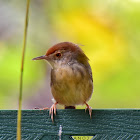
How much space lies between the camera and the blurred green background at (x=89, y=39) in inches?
185

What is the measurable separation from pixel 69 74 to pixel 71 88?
132mm

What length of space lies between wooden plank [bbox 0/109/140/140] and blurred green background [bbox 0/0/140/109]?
5.04 ft

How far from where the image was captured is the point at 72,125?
10.1ft

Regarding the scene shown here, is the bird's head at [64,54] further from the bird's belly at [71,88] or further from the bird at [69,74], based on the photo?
the bird's belly at [71,88]

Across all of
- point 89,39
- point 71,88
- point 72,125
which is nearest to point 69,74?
point 71,88

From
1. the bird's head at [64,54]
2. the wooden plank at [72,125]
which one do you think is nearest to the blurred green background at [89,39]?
the bird's head at [64,54]

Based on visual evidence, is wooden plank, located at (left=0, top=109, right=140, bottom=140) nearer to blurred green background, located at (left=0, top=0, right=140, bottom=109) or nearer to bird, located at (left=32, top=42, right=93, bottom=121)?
bird, located at (left=32, top=42, right=93, bottom=121)

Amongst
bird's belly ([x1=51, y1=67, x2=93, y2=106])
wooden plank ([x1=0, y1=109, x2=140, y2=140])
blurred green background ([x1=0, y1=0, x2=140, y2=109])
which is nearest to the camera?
wooden plank ([x1=0, y1=109, x2=140, y2=140])

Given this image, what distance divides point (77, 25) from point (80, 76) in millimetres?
1266

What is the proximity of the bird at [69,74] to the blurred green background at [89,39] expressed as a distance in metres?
0.80

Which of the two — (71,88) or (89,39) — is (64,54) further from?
(89,39)

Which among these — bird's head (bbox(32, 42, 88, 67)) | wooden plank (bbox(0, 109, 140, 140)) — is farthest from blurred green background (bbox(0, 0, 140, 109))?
wooden plank (bbox(0, 109, 140, 140))

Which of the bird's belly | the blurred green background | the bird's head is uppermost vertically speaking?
the blurred green background

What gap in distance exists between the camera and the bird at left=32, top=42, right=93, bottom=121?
148 inches
